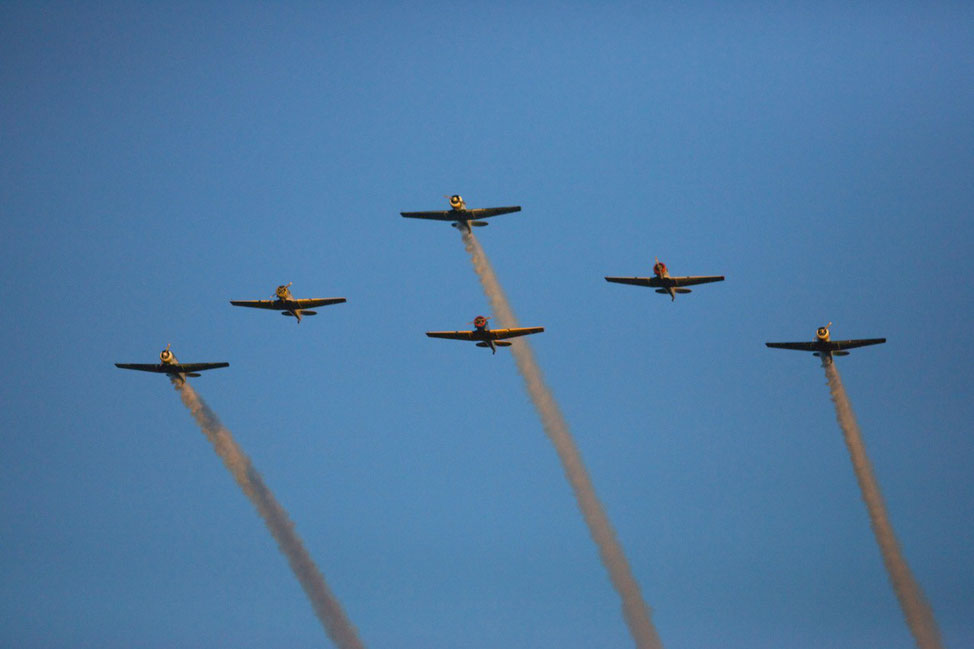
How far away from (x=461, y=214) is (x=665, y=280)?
60.8ft

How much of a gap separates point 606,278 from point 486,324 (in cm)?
1268

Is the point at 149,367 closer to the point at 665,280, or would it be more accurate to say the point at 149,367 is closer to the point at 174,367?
the point at 174,367

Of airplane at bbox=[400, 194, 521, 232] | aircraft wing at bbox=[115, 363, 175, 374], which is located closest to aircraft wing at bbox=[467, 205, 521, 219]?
airplane at bbox=[400, 194, 521, 232]

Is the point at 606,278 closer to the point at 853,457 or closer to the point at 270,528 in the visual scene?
the point at 853,457

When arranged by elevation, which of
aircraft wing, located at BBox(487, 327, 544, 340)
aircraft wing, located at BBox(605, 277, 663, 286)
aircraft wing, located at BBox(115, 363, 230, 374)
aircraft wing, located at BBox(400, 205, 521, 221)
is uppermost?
aircraft wing, located at BBox(400, 205, 521, 221)

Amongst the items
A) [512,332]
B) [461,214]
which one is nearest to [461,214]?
[461,214]

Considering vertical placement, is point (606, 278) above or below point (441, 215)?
below

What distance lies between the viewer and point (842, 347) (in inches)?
5645

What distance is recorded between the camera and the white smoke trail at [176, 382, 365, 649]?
148m

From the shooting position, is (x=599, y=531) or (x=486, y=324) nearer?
(x=486, y=324)

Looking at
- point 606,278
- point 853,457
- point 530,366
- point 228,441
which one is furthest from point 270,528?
point 853,457

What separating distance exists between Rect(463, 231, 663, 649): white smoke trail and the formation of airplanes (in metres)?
3.71

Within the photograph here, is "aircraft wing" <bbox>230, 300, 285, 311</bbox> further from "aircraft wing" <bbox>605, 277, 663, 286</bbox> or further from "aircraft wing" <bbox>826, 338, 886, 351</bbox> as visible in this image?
"aircraft wing" <bbox>826, 338, 886, 351</bbox>

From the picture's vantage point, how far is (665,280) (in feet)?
480
